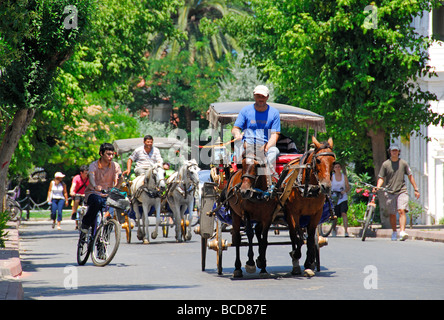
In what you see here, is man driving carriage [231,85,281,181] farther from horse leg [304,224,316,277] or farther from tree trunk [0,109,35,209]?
tree trunk [0,109,35,209]

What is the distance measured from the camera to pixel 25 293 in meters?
10.8

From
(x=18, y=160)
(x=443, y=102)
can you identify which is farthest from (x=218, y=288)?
(x=443, y=102)

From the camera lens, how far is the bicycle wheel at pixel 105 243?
566 inches

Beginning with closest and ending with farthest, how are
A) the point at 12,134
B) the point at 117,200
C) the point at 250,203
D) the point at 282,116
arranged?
1. the point at 250,203
2. the point at 282,116
3. the point at 117,200
4. the point at 12,134

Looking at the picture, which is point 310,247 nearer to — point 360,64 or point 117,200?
point 117,200

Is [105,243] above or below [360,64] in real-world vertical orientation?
below

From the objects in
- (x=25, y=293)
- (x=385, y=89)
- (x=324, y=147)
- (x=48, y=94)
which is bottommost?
(x=25, y=293)

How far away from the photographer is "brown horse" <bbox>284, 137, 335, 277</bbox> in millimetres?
11789

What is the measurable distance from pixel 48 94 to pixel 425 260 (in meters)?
7.84

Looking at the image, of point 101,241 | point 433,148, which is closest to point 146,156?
point 101,241

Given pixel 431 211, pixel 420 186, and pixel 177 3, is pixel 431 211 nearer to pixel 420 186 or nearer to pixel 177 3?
pixel 420 186

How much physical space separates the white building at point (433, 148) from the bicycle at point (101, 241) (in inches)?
676

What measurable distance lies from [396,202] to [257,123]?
9.50 metres

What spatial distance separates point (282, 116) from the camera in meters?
14.5
